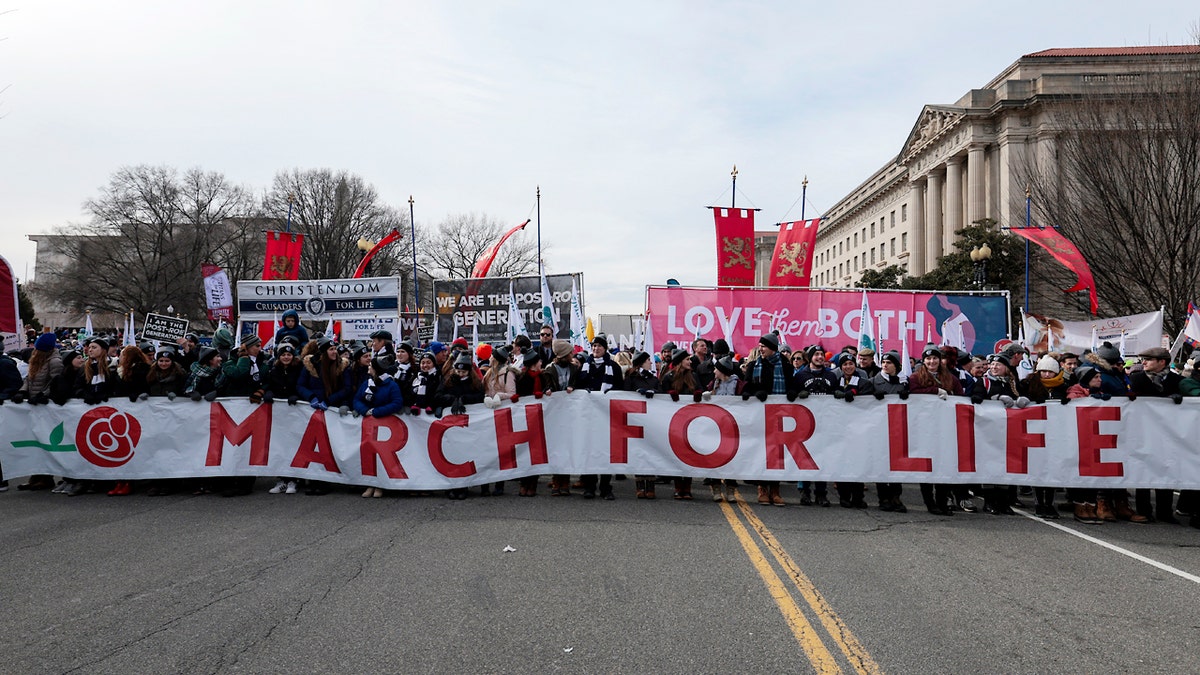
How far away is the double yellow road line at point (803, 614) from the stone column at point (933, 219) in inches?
2585

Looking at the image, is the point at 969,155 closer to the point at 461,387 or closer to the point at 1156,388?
the point at 1156,388

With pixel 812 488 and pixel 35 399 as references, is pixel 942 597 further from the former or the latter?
pixel 35 399

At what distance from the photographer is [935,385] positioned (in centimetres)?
892

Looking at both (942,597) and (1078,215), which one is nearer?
(942,597)

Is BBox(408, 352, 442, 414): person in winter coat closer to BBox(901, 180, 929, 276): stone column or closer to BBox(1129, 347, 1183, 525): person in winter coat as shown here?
BBox(1129, 347, 1183, 525): person in winter coat

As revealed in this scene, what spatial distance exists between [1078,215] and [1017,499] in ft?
63.4

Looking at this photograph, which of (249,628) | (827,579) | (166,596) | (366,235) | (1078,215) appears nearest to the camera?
(249,628)

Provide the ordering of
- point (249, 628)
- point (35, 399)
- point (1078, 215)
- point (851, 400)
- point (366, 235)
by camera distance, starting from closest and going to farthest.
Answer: point (249, 628) < point (851, 400) < point (35, 399) < point (1078, 215) < point (366, 235)

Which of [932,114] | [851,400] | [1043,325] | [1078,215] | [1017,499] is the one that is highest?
[932,114]

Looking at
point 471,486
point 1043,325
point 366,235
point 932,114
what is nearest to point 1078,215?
point 1043,325

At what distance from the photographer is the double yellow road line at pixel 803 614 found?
3886mm

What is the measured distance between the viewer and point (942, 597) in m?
5.10

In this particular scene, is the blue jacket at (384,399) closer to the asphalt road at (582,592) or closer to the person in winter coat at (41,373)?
the asphalt road at (582,592)

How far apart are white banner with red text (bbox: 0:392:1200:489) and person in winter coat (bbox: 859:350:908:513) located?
15 centimetres
